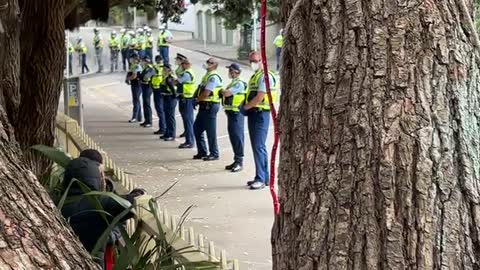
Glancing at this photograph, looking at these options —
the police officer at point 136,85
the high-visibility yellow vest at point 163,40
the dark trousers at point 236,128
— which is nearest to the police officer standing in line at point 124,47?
the high-visibility yellow vest at point 163,40

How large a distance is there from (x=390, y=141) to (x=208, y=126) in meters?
11.7

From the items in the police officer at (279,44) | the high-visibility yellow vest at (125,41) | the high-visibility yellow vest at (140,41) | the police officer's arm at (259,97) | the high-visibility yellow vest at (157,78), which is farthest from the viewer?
the high-visibility yellow vest at (125,41)

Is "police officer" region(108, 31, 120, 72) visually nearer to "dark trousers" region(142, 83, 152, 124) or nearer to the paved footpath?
the paved footpath

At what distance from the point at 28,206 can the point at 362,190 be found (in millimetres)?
716

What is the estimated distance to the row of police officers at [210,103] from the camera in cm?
→ 1155

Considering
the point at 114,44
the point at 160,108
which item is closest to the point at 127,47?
the point at 114,44

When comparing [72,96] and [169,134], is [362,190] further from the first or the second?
[169,134]

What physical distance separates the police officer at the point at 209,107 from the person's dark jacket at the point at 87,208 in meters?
8.44

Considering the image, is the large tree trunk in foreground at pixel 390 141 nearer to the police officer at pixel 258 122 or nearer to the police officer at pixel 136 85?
the police officer at pixel 258 122

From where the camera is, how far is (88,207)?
15.6ft

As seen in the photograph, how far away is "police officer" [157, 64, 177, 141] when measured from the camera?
16227 millimetres

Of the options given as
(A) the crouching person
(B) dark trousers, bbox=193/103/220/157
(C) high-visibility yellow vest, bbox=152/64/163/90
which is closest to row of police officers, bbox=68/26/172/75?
(C) high-visibility yellow vest, bbox=152/64/163/90

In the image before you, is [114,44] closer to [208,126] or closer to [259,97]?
[208,126]

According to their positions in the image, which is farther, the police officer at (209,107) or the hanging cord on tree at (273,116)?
the police officer at (209,107)
